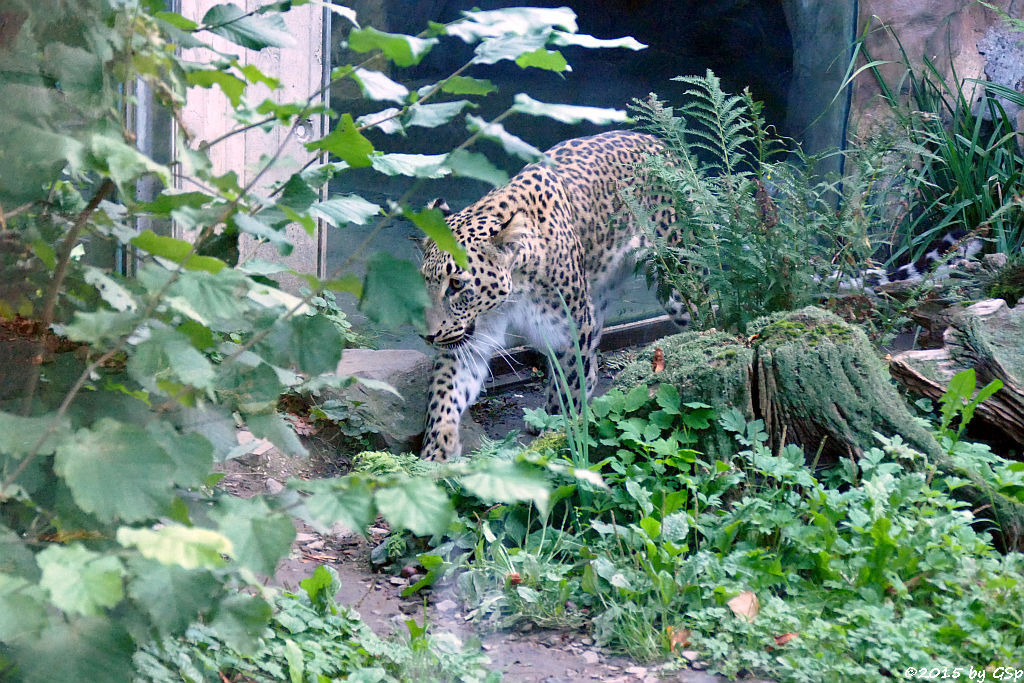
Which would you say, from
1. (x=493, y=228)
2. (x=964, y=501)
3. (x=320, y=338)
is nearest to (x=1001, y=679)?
(x=964, y=501)

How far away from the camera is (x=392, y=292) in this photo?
1479mm

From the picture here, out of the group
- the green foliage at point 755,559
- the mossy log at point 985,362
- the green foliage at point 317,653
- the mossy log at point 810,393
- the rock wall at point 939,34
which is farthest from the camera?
the rock wall at point 939,34

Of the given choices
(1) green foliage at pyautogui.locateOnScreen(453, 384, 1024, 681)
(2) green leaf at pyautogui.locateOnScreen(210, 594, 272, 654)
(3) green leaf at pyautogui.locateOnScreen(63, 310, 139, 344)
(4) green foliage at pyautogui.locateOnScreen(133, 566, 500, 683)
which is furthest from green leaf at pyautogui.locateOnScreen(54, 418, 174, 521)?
(1) green foliage at pyautogui.locateOnScreen(453, 384, 1024, 681)

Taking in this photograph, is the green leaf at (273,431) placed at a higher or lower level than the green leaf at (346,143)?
lower

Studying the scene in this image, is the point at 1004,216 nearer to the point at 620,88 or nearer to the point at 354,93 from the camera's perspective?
the point at 620,88

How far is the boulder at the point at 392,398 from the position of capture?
4785 mm

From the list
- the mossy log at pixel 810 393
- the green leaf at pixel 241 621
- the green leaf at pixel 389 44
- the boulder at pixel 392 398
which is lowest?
the boulder at pixel 392 398

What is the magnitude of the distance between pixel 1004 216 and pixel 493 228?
3.55 meters

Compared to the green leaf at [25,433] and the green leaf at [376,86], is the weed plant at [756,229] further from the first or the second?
the green leaf at [25,433]

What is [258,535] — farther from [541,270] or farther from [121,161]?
[541,270]

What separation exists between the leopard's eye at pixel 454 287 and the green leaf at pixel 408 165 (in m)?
3.04

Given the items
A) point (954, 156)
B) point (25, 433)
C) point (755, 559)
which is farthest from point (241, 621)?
point (954, 156)

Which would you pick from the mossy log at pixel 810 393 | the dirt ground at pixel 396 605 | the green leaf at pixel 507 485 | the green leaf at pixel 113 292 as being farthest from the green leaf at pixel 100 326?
the mossy log at pixel 810 393

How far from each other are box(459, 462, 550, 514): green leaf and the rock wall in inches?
281
